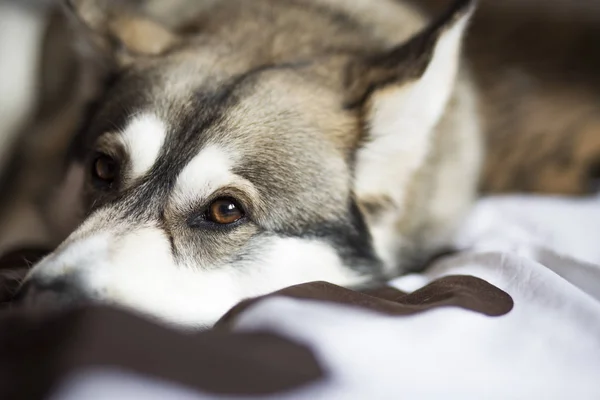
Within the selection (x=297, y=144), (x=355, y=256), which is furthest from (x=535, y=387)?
(x=297, y=144)

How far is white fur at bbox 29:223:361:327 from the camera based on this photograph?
1.03 m

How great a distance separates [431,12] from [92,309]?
193cm

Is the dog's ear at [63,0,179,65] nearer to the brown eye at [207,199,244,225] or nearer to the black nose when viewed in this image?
the brown eye at [207,199,244,225]

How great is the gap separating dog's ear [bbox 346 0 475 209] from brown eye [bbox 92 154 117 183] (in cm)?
52

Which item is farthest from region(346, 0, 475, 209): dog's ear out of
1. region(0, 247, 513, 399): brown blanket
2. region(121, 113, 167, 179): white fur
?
region(0, 247, 513, 399): brown blanket

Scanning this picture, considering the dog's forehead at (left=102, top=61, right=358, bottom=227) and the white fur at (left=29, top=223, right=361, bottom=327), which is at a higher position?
the dog's forehead at (left=102, top=61, right=358, bottom=227)

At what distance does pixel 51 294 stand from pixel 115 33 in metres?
0.75

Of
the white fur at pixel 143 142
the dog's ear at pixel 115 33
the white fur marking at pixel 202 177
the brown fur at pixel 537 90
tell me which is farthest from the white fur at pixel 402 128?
the brown fur at pixel 537 90

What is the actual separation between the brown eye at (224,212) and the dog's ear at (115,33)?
19.0 inches

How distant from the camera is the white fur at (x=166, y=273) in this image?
3.36 ft

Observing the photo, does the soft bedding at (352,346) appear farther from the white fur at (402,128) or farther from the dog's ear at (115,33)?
the dog's ear at (115,33)

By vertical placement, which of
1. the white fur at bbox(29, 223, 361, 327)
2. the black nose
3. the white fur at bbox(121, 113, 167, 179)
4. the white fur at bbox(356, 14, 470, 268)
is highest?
the white fur at bbox(356, 14, 470, 268)

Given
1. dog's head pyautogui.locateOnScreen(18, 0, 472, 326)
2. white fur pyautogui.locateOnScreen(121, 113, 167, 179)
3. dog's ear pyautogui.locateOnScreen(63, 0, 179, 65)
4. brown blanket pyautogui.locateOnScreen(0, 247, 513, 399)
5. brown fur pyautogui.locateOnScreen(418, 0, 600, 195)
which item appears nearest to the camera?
brown blanket pyautogui.locateOnScreen(0, 247, 513, 399)

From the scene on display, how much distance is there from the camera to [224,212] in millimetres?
1191
